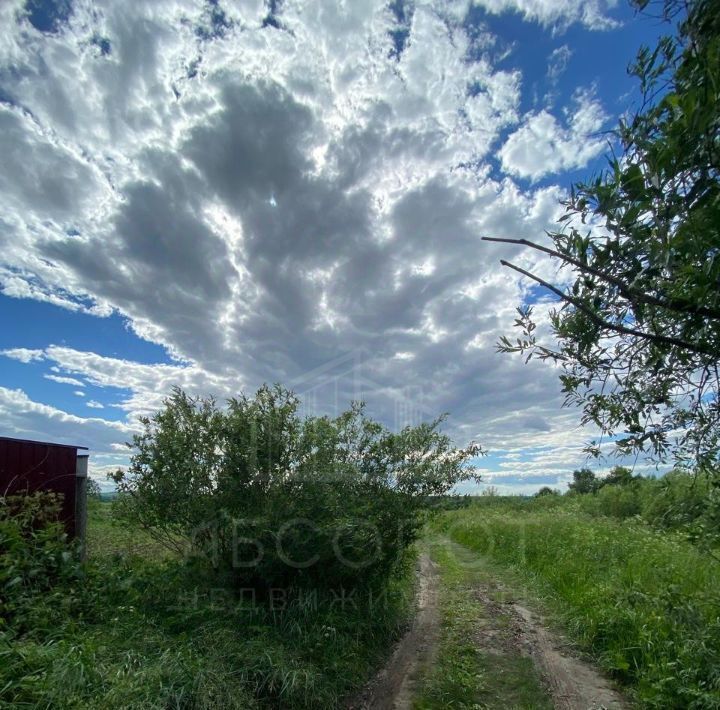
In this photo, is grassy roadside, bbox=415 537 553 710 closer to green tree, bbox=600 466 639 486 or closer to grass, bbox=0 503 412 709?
grass, bbox=0 503 412 709

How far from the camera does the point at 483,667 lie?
213 inches

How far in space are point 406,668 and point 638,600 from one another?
2544 mm

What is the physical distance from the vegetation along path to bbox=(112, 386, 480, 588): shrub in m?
1.21

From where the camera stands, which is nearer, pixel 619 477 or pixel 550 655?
pixel 619 477

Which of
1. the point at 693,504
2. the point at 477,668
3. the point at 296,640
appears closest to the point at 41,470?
the point at 296,640

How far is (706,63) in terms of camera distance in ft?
4.99

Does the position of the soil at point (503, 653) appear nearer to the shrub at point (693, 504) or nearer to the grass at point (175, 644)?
the grass at point (175, 644)

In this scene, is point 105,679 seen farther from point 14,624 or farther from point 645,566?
point 645,566

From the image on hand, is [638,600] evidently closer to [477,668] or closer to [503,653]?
[477,668]

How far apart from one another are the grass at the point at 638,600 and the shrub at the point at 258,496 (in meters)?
2.90

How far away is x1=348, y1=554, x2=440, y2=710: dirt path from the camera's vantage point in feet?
15.1

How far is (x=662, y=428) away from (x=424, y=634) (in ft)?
16.9

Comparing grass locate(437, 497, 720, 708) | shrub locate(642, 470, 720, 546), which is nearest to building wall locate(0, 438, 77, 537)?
shrub locate(642, 470, 720, 546)

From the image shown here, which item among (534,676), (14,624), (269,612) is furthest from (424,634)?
(14,624)
